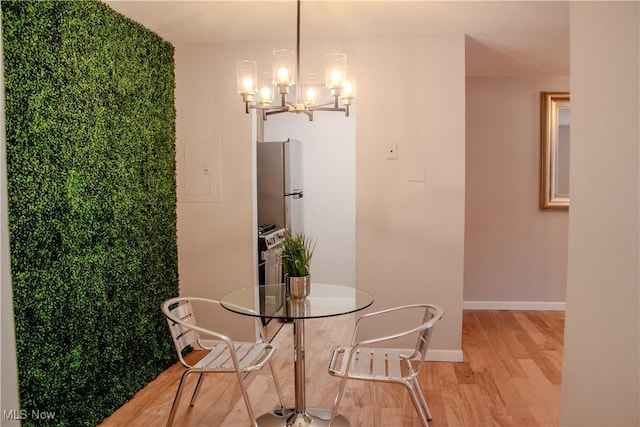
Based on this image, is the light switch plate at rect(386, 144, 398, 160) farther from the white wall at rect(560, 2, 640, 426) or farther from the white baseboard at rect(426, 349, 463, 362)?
the white wall at rect(560, 2, 640, 426)

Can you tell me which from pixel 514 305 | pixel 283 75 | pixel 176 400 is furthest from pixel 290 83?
pixel 514 305

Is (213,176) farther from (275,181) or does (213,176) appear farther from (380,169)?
(380,169)

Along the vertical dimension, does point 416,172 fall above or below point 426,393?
above

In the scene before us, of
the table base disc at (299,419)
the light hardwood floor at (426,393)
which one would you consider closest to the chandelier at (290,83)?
the table base disc at (299,419)

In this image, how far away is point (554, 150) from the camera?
16.3 feet

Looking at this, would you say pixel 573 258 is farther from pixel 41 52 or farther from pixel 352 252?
pixel 352 252

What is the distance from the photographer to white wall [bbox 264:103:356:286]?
5.34 meters

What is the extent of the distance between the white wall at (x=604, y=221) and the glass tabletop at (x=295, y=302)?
3.23 feet

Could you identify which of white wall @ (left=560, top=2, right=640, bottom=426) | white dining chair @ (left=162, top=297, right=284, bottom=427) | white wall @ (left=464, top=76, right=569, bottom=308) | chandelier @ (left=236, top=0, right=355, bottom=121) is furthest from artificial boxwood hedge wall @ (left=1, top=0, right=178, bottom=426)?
white wall @ (left=464, top=76, right=569, bottom=308)

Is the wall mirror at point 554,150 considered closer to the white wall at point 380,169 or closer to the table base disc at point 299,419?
the white wall at point 380,169

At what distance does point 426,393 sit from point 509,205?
8.45 ft

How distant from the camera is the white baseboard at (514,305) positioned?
5105 mm

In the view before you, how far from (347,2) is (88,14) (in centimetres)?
142

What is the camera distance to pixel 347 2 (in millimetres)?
2939
